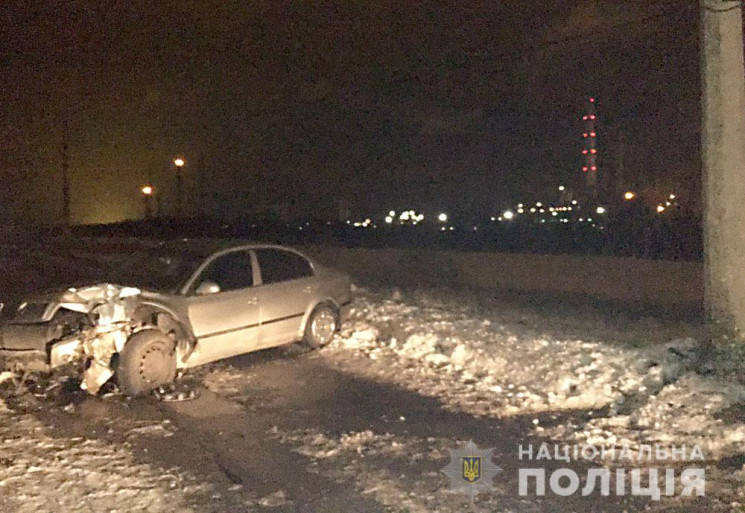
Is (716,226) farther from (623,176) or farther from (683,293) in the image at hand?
(623,176)

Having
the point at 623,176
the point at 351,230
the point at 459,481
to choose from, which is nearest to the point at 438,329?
the point at 459,481

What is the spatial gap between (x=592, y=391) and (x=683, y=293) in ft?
29.7

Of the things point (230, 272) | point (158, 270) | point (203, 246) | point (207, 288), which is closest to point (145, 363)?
point (207, 288)

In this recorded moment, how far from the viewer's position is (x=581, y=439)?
6.18 m

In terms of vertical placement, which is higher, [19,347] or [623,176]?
[623,176]

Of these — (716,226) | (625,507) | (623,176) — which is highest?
(623,176)

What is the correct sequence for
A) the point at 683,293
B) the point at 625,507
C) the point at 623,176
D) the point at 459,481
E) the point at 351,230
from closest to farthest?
the point at 625,507 → the point at 459,481 → the point at 683,293 → the point at 623,176 → the point at 351,230

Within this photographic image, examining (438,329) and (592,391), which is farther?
(438,329)

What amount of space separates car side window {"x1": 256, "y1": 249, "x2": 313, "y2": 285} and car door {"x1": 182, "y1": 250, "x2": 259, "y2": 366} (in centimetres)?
22

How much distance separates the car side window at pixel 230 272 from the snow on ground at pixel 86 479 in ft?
8.16

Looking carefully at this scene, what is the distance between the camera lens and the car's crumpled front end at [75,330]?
769 cm

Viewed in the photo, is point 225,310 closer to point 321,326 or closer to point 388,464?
point 321,326

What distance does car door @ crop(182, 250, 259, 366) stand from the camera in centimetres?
822

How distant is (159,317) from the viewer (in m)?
7.95
